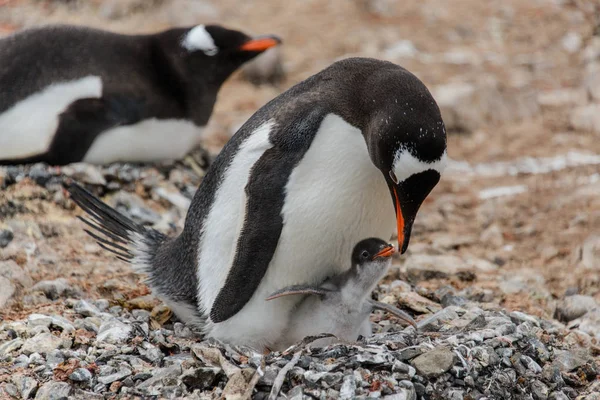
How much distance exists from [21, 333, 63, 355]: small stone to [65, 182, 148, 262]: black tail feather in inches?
31.5

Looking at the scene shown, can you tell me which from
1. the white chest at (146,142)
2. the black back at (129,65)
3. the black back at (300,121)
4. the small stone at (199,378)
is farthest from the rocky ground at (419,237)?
the black back at (129,65)

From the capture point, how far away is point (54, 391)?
10.9ft

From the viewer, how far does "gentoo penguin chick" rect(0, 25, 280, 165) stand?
19.8ft

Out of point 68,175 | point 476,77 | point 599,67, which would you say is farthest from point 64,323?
point 599,67

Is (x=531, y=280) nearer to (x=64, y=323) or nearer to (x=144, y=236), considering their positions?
(x=144, y=236)

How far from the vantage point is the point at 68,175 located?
5.92 meters

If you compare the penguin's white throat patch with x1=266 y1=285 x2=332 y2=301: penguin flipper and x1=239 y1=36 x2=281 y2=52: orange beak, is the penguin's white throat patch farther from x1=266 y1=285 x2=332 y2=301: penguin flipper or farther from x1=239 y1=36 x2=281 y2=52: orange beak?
x1=239 y1=36 x2=281 y2=52: orange beak

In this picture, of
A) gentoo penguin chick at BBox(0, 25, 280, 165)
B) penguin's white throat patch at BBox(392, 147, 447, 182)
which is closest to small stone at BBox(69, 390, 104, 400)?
penguin's white throat patch at BBox(392, 147, 447, 182)

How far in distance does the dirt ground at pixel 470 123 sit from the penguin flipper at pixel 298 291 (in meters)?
1.16

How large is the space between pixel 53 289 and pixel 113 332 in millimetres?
839

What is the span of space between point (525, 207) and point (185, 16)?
15.5ft

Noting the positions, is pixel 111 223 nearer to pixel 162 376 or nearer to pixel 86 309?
pixel 86 309

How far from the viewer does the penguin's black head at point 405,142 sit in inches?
132

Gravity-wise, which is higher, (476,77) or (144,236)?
(476,77)
